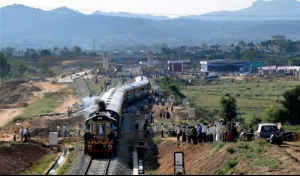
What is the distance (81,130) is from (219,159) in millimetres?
14500

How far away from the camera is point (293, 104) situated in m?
39.2

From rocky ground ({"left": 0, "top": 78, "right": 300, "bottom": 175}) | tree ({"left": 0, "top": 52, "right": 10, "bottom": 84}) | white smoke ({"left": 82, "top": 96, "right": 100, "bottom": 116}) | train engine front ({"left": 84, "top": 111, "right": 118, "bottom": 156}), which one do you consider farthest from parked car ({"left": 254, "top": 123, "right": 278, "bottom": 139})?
tree ({"left": 0, "top": 52, "right": 10, "bottom": 84})

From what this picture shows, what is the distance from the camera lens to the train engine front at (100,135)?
24391 mm

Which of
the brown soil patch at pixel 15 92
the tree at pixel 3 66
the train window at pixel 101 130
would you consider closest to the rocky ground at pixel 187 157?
the train window at pixel 101 130

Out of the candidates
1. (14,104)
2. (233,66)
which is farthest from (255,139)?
(233,66)

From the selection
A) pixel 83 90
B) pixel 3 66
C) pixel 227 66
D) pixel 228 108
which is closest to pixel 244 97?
pixel 83 90

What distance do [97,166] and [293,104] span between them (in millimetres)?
20983

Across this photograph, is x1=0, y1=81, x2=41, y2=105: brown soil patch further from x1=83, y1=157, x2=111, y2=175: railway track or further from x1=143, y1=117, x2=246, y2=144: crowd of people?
x1=83, y1=157, x2=111, y2=175: railway track

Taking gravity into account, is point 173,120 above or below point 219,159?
below

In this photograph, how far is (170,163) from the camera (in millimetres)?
23266

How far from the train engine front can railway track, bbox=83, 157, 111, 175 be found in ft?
2.19

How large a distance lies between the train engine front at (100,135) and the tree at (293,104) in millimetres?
17820

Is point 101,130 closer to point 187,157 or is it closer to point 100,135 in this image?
point 100,135

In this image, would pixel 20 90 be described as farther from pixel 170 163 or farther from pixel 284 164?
pixel 284 164
